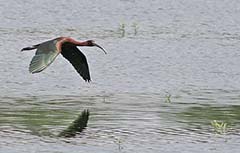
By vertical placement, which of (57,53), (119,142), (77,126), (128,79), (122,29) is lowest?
(119,142)

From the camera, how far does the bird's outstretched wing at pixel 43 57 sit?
979cm

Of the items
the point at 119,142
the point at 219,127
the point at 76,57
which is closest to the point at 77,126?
the point at 119,142

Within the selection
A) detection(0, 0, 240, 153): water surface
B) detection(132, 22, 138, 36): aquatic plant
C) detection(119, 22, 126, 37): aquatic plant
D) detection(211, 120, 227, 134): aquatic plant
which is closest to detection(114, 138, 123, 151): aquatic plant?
detection(0, 0, 240, 153): water surface

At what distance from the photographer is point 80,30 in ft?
53.0

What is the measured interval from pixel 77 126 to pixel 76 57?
1.40 m

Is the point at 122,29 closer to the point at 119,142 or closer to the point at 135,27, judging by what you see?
the point at 135,27

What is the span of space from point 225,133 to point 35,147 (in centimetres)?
173

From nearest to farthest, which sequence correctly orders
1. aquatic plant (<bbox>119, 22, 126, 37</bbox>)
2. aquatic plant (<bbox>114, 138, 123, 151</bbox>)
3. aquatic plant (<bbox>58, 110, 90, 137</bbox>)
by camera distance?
aquatic plant (<bbox>114, 138, 123, 151</bbox>) → aquatic plant (<bbox>58, 110, 90, 137</bbox>) → aquatic plant (<bbox>119, 22, 126, 37</bbox>)

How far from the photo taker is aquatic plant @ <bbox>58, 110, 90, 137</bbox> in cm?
939

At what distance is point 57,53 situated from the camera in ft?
33.0

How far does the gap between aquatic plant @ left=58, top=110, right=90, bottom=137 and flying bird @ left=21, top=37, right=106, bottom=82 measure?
0.55 metres

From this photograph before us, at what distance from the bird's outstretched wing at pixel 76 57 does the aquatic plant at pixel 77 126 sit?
2.55 feet

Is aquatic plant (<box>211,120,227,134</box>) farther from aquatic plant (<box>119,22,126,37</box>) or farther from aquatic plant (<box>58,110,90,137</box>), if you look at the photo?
aquatic plant (<box>119,22,126,37</box>)

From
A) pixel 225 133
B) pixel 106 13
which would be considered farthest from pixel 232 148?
pixel 106 13
